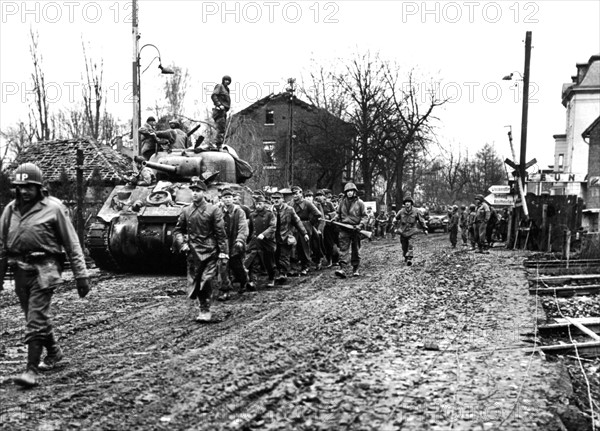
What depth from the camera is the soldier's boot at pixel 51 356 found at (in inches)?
251

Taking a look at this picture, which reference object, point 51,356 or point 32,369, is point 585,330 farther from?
point 32,369

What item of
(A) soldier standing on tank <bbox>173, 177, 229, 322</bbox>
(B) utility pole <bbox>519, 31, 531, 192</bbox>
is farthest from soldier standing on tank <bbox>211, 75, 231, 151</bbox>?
(B) utility pole <bbox>519, 31, 531, 192</bbox>

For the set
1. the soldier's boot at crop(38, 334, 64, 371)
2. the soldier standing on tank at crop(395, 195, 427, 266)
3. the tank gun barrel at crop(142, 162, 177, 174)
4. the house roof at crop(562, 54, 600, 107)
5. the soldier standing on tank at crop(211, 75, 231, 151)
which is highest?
the house roof at crop(562, 54, 600, 107)

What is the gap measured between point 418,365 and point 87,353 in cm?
313

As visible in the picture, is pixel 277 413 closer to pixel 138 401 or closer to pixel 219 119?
pixel 138 401

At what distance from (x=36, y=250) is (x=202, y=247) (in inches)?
110

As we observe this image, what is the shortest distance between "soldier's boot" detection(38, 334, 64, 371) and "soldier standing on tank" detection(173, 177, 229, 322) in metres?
2.36

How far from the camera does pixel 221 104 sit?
59.0ft

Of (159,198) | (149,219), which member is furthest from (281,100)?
(149,219)

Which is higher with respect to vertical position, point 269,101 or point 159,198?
point 269,101

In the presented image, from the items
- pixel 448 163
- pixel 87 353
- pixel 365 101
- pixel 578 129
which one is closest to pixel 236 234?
pixel 87 353

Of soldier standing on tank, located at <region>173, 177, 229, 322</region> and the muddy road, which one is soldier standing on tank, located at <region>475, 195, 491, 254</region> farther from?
soldier standing on tank, located at <region>173, 177, 229, 322</region>

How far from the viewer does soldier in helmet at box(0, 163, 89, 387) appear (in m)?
6.15

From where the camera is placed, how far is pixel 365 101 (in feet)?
157
